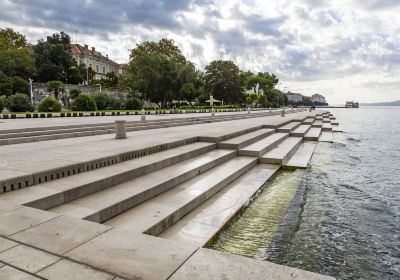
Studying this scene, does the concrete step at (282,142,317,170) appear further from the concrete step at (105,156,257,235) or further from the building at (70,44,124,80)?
the building at (70,44,124,80)

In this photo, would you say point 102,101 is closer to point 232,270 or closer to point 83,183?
point 83,183

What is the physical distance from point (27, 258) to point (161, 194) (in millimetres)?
3200

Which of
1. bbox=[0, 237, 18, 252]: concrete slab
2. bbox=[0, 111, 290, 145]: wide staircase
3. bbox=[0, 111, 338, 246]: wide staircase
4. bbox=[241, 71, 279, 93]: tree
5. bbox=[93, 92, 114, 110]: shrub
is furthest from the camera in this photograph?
bbox=[241, 71, 279, 93]: tree

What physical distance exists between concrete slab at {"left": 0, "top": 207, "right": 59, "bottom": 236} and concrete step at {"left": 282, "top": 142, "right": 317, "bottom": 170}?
7751mm

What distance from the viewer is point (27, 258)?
2.66 metres

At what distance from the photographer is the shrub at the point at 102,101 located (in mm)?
35897

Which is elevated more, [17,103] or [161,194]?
[17,103]

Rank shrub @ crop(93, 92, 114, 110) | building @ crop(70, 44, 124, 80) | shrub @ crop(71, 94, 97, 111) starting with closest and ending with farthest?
shrub @ crop(71, 94, 97, 111), shrub @ crop(93, 92, 114, 110), building @ crop(70, 44, 124, 80)

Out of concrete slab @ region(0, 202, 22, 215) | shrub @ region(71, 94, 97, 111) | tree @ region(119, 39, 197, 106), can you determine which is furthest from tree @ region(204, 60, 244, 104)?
concrete slab @ region(0, 202, 22, 215)

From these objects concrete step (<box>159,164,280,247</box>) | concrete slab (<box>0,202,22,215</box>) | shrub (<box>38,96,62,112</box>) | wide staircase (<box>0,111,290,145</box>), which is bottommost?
concrete step (<box>159,164,280,247</box>)

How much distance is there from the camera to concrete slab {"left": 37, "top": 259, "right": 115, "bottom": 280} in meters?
2.39

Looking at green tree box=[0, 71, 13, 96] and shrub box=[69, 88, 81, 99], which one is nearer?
green tree box=[0, 71, 13, 96]

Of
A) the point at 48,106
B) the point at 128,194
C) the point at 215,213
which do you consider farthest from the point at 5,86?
the point at 215,213

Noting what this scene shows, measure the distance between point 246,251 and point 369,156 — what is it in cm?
1245
